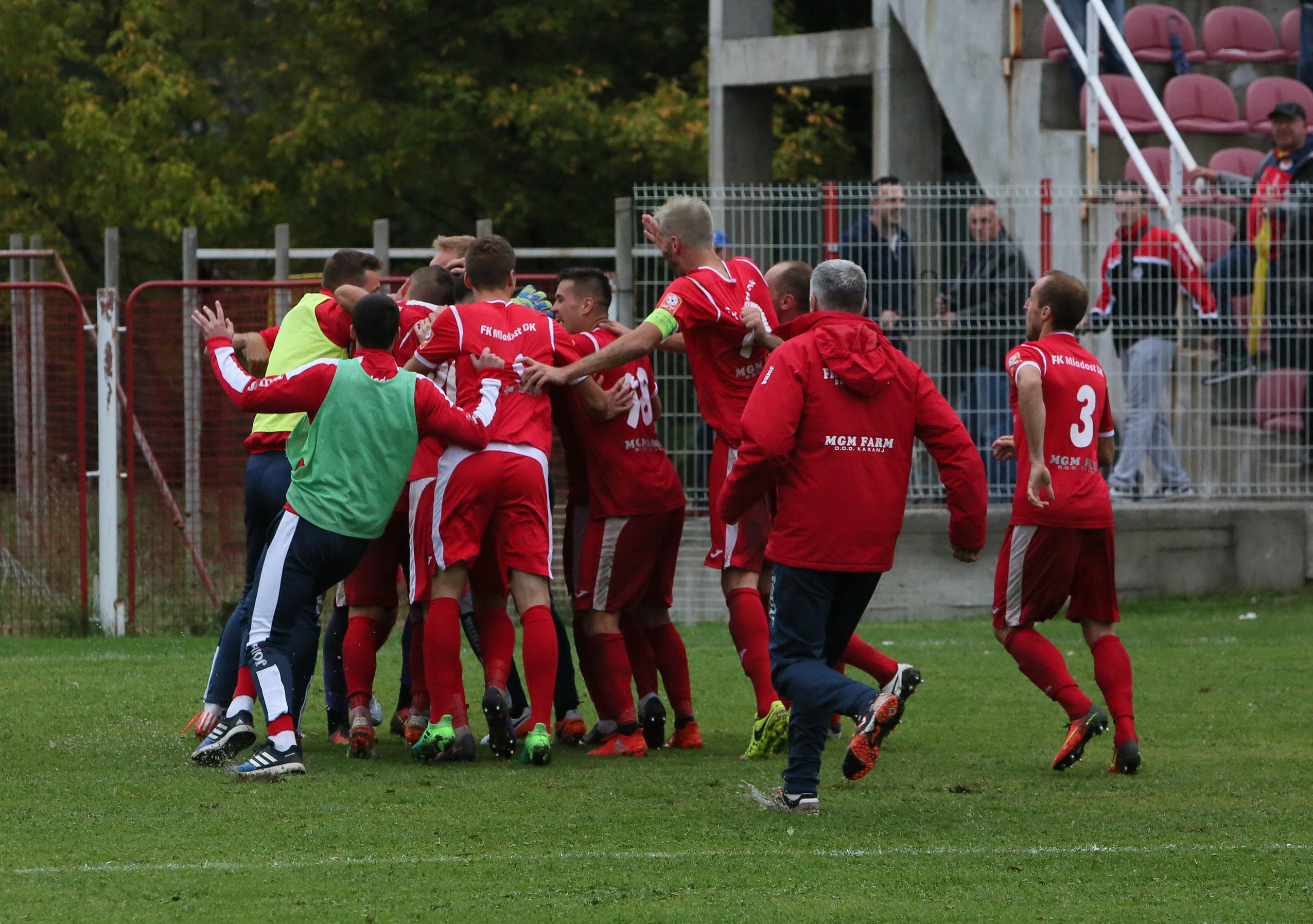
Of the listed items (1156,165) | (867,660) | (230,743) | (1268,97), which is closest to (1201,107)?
(1268,97)

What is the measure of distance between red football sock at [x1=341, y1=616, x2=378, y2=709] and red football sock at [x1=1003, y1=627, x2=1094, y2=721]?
2.76m

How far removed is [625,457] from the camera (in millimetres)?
7656

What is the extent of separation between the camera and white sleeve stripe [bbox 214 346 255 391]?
677 cm

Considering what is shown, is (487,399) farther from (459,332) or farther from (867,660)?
(867,660)

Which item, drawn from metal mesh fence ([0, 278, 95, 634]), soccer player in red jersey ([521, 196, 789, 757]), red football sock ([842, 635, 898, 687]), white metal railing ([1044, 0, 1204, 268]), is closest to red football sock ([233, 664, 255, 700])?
soccer player in red jersey ([521, 196, 789, 757])

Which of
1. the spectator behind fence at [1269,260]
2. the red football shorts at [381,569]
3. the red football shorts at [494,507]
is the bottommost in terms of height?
the red football shorts at [381,569]

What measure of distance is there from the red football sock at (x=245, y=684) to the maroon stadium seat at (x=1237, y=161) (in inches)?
467

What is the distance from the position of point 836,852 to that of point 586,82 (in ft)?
68.5

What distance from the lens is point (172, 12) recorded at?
24.8 m

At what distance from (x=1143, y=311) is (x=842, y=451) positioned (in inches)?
286

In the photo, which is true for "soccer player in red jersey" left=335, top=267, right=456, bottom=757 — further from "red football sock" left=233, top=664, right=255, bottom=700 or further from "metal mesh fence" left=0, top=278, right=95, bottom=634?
"metal mesh fence" left=0, top=278, right=95, bottom=634

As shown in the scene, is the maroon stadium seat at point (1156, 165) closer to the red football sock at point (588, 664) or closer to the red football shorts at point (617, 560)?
the red football shorts at point (617, 560)

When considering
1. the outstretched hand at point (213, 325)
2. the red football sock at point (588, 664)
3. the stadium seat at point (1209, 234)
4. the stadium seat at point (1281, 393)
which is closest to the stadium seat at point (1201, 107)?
the stadium seat at point (1209, 234)

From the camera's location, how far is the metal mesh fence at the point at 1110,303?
12398 millimetres
